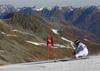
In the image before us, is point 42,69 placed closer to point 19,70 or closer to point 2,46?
point 19,70

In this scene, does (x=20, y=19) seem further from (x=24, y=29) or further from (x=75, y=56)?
(x=75, y=56)

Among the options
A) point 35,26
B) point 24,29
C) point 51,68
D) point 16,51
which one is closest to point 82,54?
point 51,68

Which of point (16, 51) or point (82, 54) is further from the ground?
point (82, 54)

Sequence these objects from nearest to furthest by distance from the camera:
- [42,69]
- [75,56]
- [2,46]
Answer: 1. [42,69]
2. [75,56]
3. [2,46]

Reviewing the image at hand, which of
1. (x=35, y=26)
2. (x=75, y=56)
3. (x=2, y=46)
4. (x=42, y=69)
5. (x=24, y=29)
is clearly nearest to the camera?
(x=42, y=69)

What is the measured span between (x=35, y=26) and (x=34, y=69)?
185m

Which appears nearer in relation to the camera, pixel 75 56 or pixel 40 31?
pixel 75 56

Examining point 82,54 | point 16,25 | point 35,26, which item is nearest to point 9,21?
point 16,25

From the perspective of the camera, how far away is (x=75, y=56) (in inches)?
563

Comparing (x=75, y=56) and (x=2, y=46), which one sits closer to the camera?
(x=75, y=56)

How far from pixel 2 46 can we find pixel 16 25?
108m

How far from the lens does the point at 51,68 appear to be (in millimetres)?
10023

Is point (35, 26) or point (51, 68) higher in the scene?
point (51, 68)

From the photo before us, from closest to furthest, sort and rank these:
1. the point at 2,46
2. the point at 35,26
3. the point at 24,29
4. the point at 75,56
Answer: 1. the point at 75,56
2. the point at 2,46
3. the point at 24,29
4. the point at 35,26
